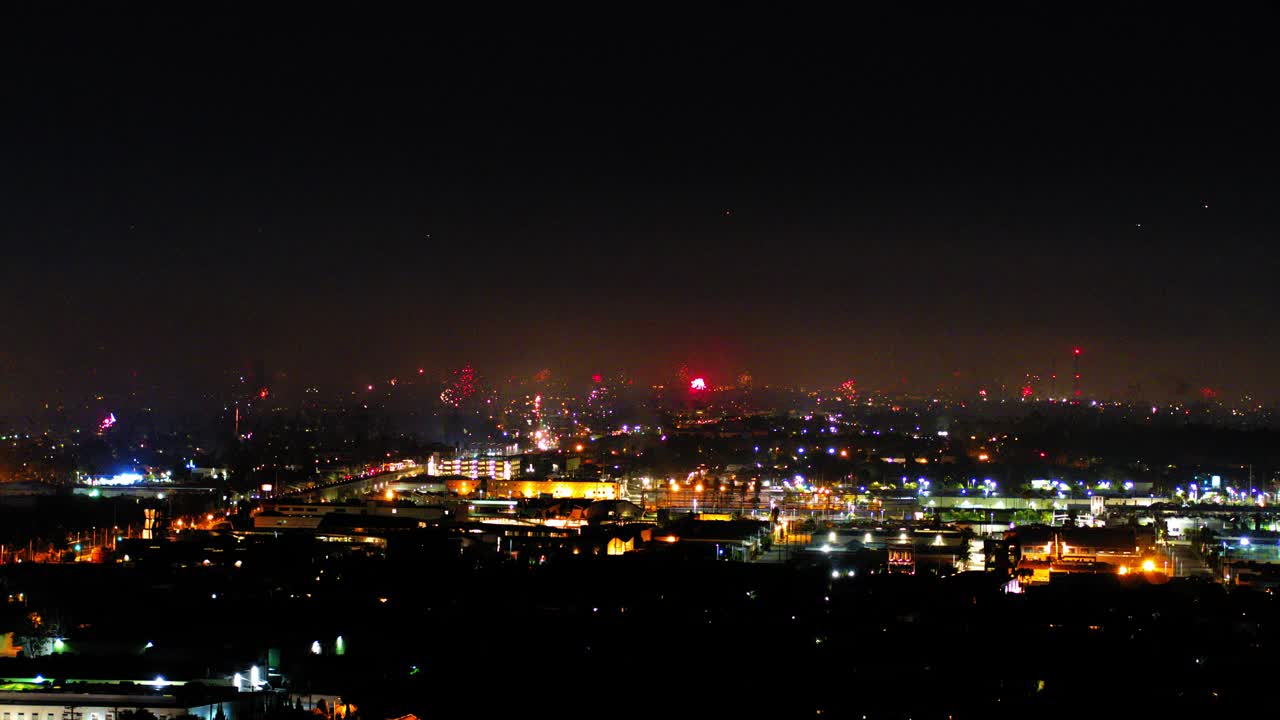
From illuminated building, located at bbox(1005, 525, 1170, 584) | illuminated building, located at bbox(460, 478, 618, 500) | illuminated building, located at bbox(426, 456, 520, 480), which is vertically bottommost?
illuminated building, located at bbox(1005, 525, 1170, 584)

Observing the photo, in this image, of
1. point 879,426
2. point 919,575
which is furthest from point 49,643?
point 879,426

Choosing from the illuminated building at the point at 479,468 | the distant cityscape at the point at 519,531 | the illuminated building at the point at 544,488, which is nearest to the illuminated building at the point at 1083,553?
the distant cityscape at the point at 519,531

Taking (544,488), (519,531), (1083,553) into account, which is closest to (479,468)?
(544,488)

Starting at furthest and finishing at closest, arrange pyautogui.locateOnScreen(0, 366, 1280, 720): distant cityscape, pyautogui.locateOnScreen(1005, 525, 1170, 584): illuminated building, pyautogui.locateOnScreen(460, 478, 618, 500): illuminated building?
1. pyautogui.locateOnScreen(460, 478, 618, 500): illuminated building
2. pyautogui.locateOnScreen(1005, 525, 1170, 584): illuminated building
3. pyautogui.locateOnScreen(0, 366, 1280, 720): distant cityscape

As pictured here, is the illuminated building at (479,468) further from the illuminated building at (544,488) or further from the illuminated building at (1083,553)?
the illuminated building at (1083,553)

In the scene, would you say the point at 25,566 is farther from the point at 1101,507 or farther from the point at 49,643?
the point at 1101,507

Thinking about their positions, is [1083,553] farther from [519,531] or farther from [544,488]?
[544,488]

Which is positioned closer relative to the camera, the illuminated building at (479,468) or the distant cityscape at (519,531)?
the distant cityscape at (519,531)

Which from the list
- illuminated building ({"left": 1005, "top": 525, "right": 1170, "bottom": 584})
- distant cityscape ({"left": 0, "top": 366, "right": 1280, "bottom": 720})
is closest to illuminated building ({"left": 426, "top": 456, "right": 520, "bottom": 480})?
distant cityscape ({"left": 0, "top": 366, "right": 1280, "bottom": 720})

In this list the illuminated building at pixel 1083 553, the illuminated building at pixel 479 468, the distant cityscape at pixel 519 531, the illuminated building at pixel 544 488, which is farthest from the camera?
the illuminated building at pixel 479 468

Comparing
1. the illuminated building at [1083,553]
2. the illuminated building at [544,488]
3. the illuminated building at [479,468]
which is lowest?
the illuminated building at [1083,553]

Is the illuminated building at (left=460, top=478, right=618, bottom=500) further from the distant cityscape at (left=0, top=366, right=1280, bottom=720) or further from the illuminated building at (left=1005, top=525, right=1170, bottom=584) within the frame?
the illuminated building at (left=1005, top=525, right=1170, bottom=584)
